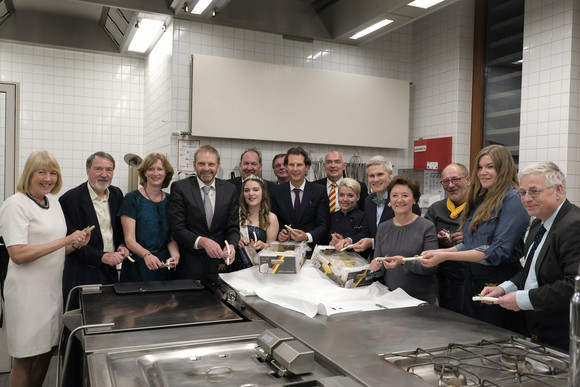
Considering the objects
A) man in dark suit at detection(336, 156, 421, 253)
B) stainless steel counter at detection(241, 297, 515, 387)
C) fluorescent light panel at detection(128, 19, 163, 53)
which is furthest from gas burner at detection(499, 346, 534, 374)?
fluorescent light panel at detection(128, 19, 163, 53)

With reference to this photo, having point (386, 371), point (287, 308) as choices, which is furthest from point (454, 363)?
point (287, 308)

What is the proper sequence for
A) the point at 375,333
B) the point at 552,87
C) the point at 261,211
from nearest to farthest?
the point at 375,333 < the point at 261,211 < the point at 552,87

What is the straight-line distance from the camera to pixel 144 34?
15.8ft

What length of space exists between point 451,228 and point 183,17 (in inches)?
122

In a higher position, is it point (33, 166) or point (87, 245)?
point (33, 166)

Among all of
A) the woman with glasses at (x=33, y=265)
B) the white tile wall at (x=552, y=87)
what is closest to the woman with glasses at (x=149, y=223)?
the woman with glasses at (x=33, y=265)

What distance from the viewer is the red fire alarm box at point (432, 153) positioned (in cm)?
504

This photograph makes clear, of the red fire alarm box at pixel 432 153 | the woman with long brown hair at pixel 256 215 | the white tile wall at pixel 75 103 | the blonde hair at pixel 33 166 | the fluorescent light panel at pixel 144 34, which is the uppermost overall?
the fluorescent light panel at pixel 144 34

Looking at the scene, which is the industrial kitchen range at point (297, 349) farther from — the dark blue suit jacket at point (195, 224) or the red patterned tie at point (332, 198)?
the red patterned tie at point (332, 198)

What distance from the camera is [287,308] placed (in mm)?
1991

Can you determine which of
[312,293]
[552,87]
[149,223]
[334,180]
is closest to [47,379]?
[149,223]

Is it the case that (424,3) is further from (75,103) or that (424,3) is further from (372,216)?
(75,103)

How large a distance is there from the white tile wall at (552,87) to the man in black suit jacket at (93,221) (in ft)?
11.3

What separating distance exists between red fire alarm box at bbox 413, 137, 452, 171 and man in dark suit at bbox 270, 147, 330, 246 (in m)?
2.10
